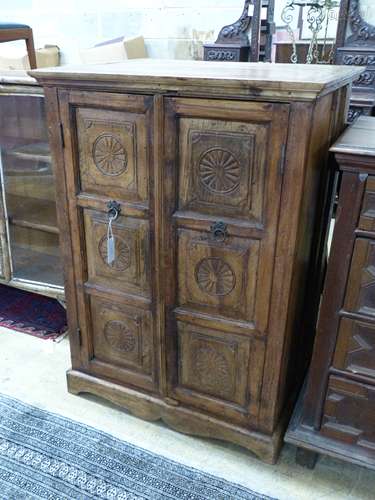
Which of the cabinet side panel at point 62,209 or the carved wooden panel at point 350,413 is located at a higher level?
the cabinet side panel at point 62,209

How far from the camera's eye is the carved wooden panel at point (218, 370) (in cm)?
125

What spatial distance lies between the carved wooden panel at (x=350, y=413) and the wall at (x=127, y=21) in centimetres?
255

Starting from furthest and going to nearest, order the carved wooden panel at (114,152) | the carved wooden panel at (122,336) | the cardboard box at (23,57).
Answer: the cardboard box at (23,57) → the carved wooden panel at (122,336) → the carved wooden panel at (114,152)

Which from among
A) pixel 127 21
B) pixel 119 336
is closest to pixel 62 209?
pixel 119 336

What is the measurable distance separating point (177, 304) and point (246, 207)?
0.35 metres

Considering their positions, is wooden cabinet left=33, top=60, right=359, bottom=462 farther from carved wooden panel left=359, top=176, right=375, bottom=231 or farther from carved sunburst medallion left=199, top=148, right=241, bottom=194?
carved wooden panel left=359, top=176, right=375, bottom=231

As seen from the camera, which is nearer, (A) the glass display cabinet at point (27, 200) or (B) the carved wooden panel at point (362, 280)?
A: (B) the carved wooden panel at point (362, 280)

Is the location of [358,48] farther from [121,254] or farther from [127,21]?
[121,254]

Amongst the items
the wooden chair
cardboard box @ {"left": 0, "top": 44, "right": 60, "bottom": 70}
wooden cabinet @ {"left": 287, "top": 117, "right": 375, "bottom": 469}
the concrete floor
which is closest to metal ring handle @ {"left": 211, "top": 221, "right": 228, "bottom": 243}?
wooden cabinet @ {"left": 287, "top": 117, "right": 375, "bottom": 469}

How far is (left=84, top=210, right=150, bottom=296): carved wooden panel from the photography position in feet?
4.14

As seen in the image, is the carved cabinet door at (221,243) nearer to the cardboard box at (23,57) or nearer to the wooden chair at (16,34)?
the wooden chair at (16,34)

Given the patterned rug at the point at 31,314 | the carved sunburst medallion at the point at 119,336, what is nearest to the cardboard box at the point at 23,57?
the patterned rug at the point at 31,314

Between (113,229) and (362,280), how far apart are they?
65 centimetres

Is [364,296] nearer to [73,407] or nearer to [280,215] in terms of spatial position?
[280,215]
